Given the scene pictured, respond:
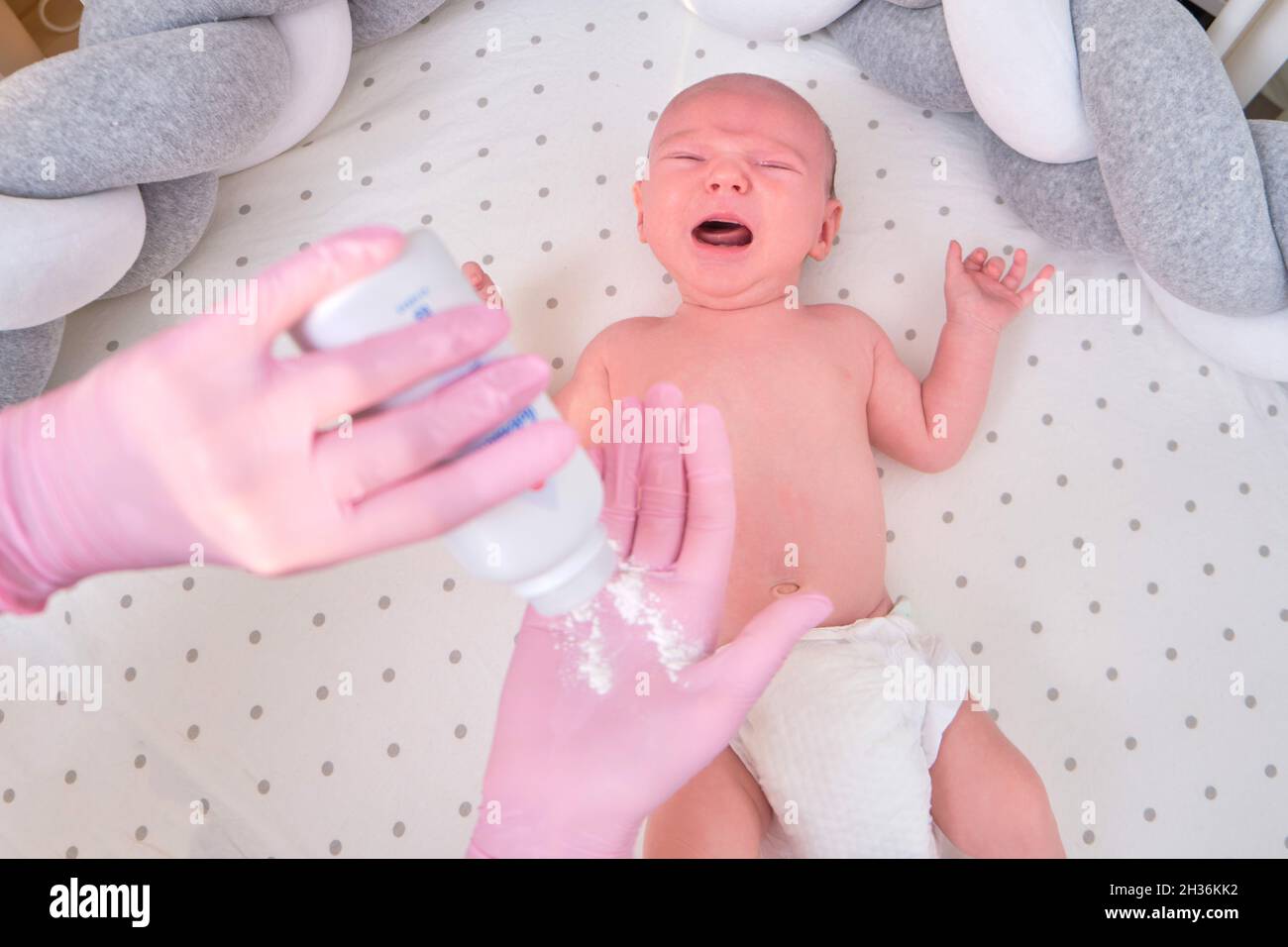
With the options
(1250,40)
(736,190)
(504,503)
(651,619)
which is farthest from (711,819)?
(1250,40)

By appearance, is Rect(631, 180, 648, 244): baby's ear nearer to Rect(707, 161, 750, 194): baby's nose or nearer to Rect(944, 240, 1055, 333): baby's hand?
Rect(707, 161, 750, 194): baby's nose

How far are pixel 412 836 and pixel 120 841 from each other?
1.08 ft

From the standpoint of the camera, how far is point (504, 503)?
2.57 feet

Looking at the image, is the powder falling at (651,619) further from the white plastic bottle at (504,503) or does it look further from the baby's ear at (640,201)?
the baby's ear at (640,201)

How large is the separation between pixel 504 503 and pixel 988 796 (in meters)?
0.69

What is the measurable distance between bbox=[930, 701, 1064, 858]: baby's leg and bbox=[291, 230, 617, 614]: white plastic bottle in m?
0.55

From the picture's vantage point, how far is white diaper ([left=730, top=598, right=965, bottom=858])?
43.8 inches

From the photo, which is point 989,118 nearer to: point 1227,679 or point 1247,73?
point 1247,73

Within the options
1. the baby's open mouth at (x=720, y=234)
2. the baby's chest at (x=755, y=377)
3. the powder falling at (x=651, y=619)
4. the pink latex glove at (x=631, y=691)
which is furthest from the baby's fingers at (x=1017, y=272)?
the powder falling at (x=651, y=619)

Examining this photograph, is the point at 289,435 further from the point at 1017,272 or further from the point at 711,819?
the point at 1017,272

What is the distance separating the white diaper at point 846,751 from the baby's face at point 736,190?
0.47 meters

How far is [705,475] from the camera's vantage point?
1024mm
